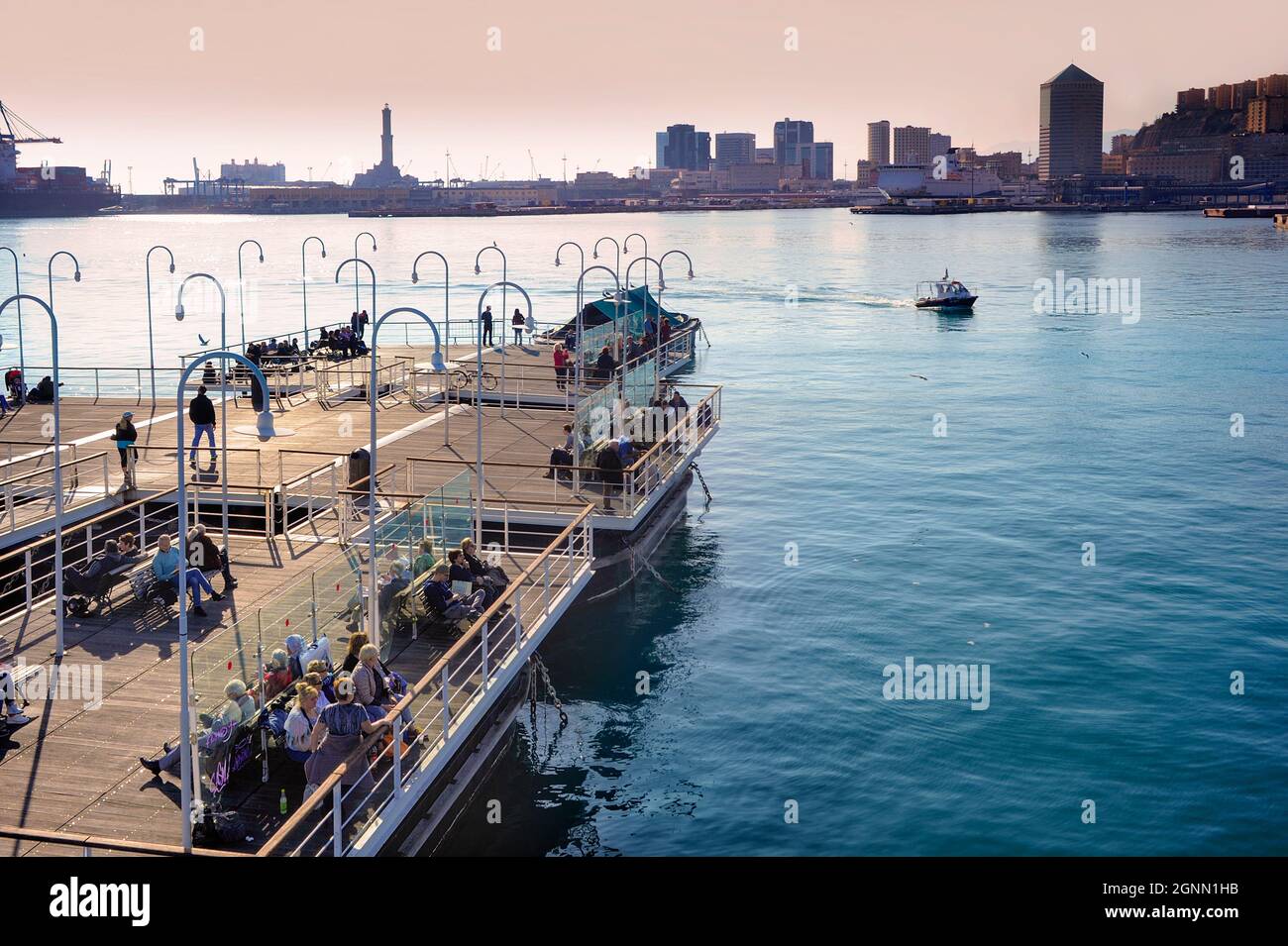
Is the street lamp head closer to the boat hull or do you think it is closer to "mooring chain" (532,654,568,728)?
"mooring chain" (532,654,568,728)

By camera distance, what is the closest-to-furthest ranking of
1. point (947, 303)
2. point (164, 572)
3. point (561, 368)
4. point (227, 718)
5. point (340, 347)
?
point (227, 718)
point (164, 572)
point (561, 368)
point (340, 347)
point (947, 303)

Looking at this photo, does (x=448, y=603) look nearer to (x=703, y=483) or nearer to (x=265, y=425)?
(x=265, y=425)

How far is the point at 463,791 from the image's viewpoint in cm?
1852

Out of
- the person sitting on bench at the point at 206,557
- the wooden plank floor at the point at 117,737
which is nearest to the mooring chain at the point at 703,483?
the person sitting on bench at the point at 206,557

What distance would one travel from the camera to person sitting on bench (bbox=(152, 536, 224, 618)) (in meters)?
20.5

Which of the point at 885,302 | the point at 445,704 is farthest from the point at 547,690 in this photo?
the point at 885,302

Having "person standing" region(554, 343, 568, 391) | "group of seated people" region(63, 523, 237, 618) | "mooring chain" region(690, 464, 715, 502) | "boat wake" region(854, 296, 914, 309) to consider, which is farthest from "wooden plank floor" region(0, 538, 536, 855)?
"boat wake" region(854, 296, 914, 309)

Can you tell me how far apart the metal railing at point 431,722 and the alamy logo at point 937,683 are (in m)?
6.20

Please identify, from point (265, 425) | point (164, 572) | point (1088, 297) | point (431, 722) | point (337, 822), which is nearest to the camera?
point (337, 822)

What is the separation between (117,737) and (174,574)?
536cm
